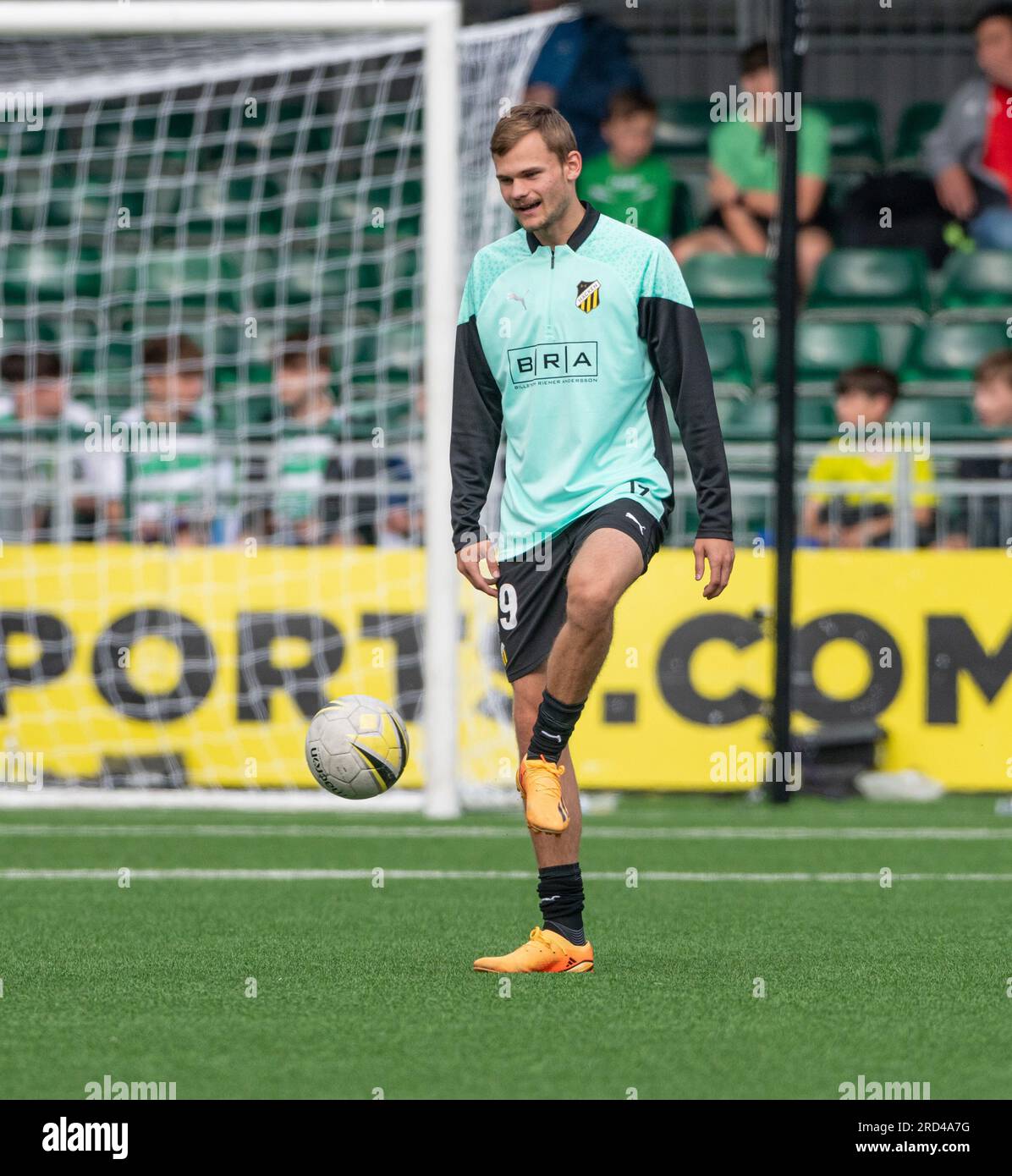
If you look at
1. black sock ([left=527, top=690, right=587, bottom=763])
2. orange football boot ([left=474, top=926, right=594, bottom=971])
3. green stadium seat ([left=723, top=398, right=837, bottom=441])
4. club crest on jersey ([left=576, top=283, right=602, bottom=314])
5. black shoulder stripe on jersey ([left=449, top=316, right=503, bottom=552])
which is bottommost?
orange football boot ([left=474, top=926, right=594, bottom=971])

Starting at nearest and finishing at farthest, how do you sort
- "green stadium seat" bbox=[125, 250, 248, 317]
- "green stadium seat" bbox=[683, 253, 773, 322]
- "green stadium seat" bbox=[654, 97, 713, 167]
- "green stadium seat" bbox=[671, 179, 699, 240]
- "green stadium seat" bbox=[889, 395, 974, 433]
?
"green stadium seat" bbox=[889, 395, 974, 433] → "green stadium seat" bbox=[125, 250, 248, 317] → "green stadium seat" bbox=[683, 253, 773, 322] → "green stadium seat" bbox=[671, 179, 699, 240] → "green stadium seat" bbox=[654, 97, 713, 167]

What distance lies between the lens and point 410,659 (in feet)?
31.3

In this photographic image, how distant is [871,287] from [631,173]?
171cm

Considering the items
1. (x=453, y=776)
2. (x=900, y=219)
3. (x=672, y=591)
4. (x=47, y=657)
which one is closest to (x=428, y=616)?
(x=453, y=776)

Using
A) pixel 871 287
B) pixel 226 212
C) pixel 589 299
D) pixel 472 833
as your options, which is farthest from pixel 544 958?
pixel 871 287

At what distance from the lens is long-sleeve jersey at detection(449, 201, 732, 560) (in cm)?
476

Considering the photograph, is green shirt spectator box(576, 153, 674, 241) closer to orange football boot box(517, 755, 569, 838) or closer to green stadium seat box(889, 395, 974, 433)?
green stadium seat box(889, 395, 974, 433)

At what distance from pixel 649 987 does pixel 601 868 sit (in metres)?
2.52

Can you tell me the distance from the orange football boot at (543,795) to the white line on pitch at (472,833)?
3257 millimetres

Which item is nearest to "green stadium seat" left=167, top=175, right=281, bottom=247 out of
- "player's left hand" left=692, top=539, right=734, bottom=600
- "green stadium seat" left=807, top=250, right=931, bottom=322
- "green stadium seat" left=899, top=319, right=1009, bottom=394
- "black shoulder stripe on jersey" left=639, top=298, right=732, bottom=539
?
"green stadium seat" left=807, top=250, right=931, bottom=322

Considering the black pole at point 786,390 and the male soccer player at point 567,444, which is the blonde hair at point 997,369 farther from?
the male soccer player at point 567,444

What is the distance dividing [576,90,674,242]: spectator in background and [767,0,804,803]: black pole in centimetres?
385

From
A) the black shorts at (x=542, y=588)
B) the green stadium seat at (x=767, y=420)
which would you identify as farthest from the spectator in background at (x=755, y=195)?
the black shorts at (x=542, y=588)

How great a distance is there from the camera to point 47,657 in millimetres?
9648
